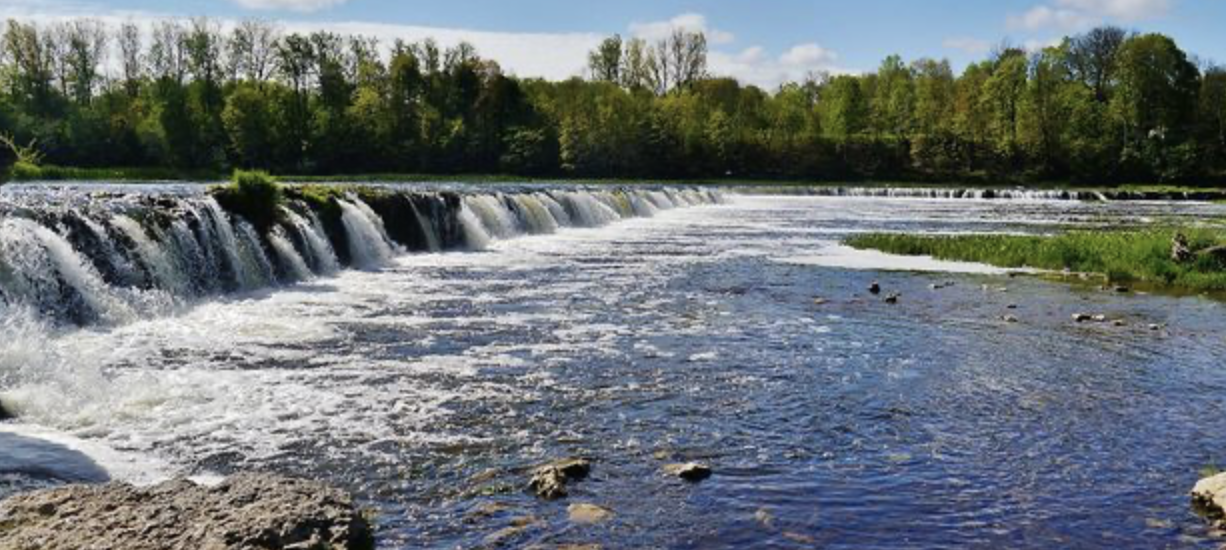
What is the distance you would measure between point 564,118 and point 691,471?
109 metres

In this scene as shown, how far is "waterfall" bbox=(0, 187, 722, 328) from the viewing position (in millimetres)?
19672

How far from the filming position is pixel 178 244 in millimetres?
24422

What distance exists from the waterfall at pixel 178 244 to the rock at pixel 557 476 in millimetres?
11109

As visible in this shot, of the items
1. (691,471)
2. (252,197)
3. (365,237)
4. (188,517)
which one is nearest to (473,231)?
(365,237)

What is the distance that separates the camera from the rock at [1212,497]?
935 cm

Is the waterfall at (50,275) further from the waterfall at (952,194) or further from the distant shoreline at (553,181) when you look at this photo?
the waterfall at (952,194)

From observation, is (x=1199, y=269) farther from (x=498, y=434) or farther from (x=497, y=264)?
(x=498, y=434)

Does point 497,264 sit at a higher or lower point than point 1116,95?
lower

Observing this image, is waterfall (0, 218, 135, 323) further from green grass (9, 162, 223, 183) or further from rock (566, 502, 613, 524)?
green grass (9, 162, 223, 183)

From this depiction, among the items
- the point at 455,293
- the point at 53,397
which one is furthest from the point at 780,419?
the point at 455,293

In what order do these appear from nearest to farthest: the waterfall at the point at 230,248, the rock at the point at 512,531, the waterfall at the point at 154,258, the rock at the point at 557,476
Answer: the rock at the point at 512,531 → the rock at the point at 557,476 → the waterfall at the point at 154,258 → the waterfall at the point at 230,248

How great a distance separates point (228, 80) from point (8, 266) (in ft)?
326

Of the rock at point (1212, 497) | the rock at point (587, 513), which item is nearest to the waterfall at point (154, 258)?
the rock at point (587, 513)

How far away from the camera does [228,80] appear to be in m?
111
